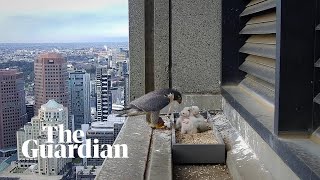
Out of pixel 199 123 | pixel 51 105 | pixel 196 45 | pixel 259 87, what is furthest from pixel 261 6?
pixel 51 105

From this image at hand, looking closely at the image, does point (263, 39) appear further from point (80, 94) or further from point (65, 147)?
point (80, 94)

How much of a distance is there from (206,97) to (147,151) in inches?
63.1

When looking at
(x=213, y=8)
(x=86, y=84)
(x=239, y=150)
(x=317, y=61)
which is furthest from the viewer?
(x=86, y=84)

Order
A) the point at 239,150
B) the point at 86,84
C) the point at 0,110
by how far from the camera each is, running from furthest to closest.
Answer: the point at 86,84 < the point at 0,110 < the point at 239,150

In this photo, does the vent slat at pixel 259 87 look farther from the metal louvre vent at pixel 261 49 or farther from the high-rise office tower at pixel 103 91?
the high-rise office tower at pixel 103 91

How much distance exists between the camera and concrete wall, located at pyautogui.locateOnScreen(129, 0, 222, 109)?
4.41 m

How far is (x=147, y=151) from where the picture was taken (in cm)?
297

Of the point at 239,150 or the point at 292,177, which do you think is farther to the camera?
the point at 239,150

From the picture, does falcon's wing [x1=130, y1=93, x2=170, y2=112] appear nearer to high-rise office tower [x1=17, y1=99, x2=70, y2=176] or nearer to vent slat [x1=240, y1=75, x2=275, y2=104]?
vent slat [x1=240, y1=75, x2=275, y2=104]

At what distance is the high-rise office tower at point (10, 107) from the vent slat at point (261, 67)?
3997 millimetres

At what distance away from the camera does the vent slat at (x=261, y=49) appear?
2.44m

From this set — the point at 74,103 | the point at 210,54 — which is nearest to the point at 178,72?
the point at 210,54

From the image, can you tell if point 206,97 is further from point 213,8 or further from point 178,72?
point 213,8

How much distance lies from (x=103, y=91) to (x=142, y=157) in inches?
A: 135
